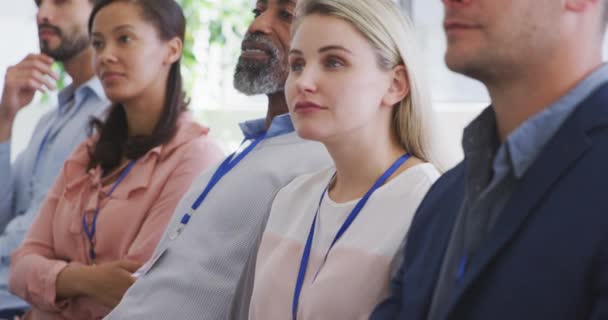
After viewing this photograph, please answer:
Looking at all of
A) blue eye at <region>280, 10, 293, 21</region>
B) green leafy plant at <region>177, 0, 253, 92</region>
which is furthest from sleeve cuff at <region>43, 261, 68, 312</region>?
green leafy plant at <region>177, 0, 253, 92</region>

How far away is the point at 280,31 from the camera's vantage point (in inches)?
92.7

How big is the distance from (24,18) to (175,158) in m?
2.64

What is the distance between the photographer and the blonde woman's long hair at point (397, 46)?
1.79 metres

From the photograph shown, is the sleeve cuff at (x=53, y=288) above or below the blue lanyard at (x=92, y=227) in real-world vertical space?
below

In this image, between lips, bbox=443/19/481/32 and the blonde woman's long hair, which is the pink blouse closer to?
the blonde woman's long hair

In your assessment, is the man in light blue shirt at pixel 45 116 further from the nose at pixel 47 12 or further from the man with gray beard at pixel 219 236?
the man with gray beard at pixel 219 236

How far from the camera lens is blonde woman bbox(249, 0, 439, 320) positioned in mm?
1705

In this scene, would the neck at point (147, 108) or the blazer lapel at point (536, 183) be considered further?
the neck at point (147, 108)

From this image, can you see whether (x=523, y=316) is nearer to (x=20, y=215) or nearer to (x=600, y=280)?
(x=600, y=280)

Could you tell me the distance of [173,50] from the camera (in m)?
2.85

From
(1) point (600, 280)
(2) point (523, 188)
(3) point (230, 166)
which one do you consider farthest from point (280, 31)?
(1) point (600, 280)

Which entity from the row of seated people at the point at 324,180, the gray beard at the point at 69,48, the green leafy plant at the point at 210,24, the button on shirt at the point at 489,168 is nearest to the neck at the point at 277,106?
the row of seated people at the point at 324,180

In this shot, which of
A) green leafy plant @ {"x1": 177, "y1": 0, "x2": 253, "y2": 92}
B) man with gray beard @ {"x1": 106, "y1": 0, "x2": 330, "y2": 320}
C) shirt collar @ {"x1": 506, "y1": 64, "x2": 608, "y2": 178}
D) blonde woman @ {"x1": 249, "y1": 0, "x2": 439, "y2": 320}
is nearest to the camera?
shirt collar @ {"x1": 506, "y1": 64, "x2": 608, "y2": 178}

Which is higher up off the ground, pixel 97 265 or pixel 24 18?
pixel 24 18
